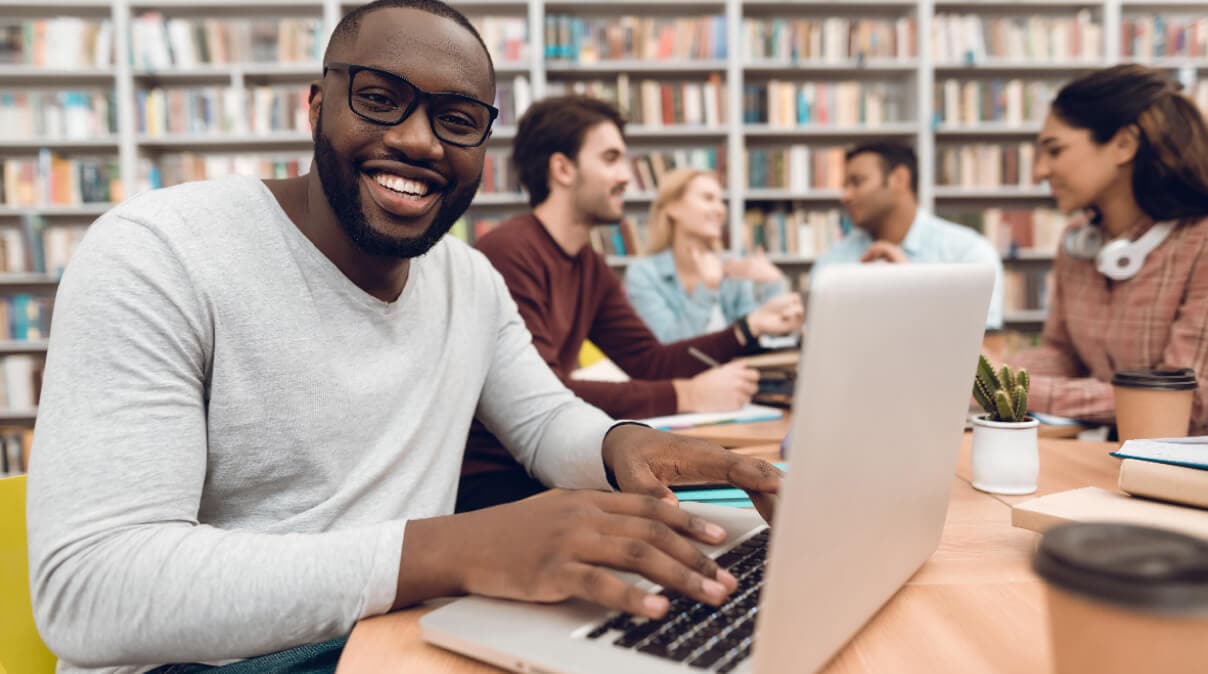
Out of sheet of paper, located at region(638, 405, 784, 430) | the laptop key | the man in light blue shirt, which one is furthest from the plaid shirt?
the man in light blue shirt

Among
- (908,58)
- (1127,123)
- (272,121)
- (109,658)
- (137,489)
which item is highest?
(908,58)

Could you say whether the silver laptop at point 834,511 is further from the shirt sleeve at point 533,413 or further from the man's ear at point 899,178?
the man's ear at point 899,178

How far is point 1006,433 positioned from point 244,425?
35.4 inches

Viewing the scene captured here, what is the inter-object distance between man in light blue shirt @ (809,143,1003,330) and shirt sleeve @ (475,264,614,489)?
2710mm

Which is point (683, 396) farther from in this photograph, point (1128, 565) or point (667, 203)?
point (667, 203)

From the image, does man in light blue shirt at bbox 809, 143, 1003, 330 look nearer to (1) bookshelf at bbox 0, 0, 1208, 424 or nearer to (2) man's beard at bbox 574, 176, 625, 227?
(1) bookshelf at bbox 0, 0, 1208, 424

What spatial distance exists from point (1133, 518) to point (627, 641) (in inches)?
22.4

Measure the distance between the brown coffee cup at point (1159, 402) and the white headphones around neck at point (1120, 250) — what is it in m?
0.74

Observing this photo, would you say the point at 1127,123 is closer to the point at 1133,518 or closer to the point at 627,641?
the point at 1133,518

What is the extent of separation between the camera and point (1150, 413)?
111cm

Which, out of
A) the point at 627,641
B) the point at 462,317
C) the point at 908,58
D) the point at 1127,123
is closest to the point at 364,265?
the point at 462,317

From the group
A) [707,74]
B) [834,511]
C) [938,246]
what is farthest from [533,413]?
[707,74]

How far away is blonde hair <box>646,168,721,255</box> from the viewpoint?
3627 mm

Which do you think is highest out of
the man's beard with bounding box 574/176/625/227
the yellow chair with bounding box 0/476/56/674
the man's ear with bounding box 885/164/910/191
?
the man's ear with bounding box 885/164/910/191
